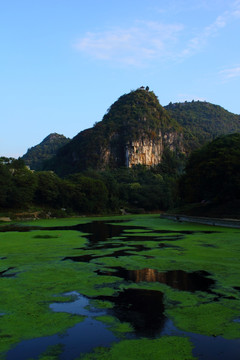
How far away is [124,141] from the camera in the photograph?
13425 centimetres

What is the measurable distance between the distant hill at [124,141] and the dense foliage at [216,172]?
9077 centimetres

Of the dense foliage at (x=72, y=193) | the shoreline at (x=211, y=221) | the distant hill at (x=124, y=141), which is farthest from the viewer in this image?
the distant hill at (x=124, y=141)

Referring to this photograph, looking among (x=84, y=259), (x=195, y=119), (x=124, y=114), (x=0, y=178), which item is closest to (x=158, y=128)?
(x=124, y=114)

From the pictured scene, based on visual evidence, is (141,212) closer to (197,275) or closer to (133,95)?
(197,275)

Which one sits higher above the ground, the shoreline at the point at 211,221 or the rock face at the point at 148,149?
the rock face at the point at 148,149

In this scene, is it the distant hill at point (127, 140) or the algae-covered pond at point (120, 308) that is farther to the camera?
the distant hill at point (127, 140)

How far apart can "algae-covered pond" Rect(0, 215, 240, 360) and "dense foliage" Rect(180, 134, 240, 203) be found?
21.9 m

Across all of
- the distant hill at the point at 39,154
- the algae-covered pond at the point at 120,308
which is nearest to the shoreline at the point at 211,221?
the algae-covered pond at the point at 120,308

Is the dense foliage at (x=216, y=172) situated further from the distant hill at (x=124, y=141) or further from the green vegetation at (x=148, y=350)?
the distant hill at (x=124, y=141)

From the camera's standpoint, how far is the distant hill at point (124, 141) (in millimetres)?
132125

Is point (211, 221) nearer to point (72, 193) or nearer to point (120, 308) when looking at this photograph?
point (120, 308)

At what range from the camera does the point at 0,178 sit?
162 feet

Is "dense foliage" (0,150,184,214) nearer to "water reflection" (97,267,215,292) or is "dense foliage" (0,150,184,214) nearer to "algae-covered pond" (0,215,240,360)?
"algae-covered pond" (0,215,240,360)

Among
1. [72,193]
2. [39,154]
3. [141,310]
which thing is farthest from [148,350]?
[39,154]
